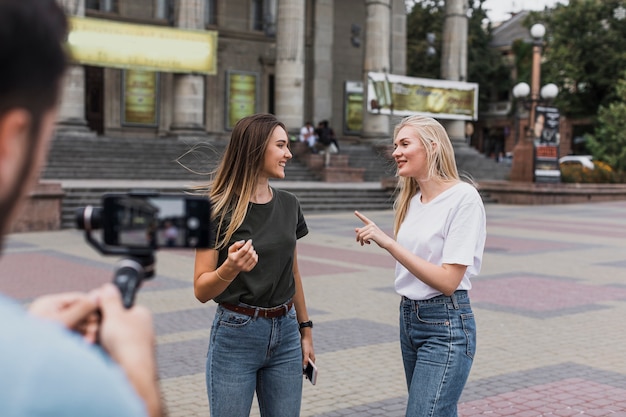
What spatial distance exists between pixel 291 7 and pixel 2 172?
35.7 metres

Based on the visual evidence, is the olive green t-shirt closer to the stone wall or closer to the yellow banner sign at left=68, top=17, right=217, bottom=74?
the stone wall

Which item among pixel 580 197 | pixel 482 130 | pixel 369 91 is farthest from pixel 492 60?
pixel 580 197

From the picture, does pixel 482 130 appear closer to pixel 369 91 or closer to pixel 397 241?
pixel 369 91

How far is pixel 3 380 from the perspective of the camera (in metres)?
1.05

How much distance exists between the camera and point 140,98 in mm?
37875

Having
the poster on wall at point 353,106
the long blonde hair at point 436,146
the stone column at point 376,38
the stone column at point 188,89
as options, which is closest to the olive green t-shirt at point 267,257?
the long blonde hair at point 436,146

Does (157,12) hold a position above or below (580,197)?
above

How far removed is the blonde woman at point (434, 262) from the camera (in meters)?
3.82

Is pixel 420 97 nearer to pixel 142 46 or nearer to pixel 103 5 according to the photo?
pixel 142 46

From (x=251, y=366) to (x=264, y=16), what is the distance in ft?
128

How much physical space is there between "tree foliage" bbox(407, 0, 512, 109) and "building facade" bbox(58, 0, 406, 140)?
531 inches

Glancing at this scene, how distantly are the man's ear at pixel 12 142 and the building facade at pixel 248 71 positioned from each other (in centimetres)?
3095

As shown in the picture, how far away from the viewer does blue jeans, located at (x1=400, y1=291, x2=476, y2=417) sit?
150 inches

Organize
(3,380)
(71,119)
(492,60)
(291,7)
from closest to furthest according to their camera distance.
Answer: (3,380)
(71,119)
(291,7)
(492,60)
